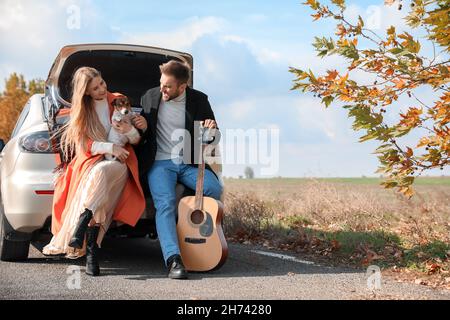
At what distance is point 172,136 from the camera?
Result: 6.55m

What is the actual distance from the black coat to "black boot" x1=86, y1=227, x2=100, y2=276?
2.34 ft

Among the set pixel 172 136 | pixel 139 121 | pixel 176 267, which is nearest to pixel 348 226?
pixel 172 136

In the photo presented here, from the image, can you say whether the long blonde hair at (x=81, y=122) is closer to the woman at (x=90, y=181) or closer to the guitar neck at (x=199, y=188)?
the woman at (x=90, y=181)

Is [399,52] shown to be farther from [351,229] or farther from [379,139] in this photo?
[351,229]

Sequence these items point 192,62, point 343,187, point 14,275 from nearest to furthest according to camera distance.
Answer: point 14,275 → point 192,62 → point 343,187

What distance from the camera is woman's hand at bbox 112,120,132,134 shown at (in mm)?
6215

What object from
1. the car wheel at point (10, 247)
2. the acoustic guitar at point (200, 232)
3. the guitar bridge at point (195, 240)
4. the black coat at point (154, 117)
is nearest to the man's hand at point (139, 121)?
the black coat at point (154, 117)

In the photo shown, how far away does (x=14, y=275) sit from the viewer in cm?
617

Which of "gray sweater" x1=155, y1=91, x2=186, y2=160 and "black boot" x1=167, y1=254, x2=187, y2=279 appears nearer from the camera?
"black boot" x1=167, y1=254, x2=187, y2=279

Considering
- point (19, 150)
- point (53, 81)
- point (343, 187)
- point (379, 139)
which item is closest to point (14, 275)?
point (19, 150)

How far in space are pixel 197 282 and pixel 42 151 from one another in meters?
1.89

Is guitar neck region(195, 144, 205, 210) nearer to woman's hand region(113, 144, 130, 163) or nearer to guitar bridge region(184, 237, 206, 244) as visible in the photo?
guitar bridge region(184, 237, 206, 244)

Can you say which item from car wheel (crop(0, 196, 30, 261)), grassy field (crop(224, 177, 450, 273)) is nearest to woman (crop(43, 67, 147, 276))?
car wheel (crop(0, 196, 30, 261))
